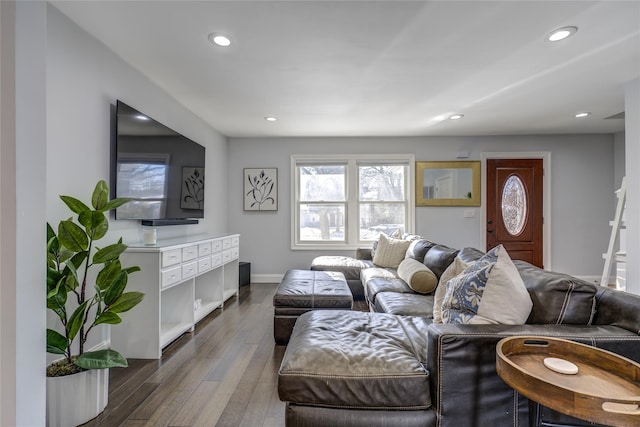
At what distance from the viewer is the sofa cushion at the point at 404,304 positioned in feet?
7.45

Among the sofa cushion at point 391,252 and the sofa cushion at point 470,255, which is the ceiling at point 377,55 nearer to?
the sofa cushion at point 470,255

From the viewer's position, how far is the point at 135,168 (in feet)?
8.99

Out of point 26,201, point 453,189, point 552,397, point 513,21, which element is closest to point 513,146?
point 453,189

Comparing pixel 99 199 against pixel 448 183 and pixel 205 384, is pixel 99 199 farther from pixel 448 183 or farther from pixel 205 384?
pixel 448 183

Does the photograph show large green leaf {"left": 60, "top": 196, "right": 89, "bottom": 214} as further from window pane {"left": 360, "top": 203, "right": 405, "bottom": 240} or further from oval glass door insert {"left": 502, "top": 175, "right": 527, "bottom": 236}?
oval glass door insert {"left": 502, "top": 175, "right": 527, "bottom": 236}

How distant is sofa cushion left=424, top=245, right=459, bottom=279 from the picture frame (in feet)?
9.60

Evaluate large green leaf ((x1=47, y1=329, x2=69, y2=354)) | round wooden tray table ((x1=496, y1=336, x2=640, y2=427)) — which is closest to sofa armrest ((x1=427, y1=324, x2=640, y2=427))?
round wooden tray table ((x1=496, y1=336, x2=640, y2=427))

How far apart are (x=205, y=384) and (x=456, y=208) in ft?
14.9

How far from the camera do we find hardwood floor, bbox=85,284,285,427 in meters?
Result: 1.72

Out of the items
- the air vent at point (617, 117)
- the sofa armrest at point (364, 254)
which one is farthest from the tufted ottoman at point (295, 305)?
the air vent at point (617, 117)

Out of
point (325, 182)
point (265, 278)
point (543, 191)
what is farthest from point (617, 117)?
point (265, 278)

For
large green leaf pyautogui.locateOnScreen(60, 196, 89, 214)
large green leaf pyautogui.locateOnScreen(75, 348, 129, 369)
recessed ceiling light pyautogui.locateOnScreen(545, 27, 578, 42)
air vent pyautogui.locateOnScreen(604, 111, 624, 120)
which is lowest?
large green leaf pyautogui.locateOnScreen(75, 348, 129, 369)

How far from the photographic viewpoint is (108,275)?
176cm

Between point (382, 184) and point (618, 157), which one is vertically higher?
point (618, 157)
